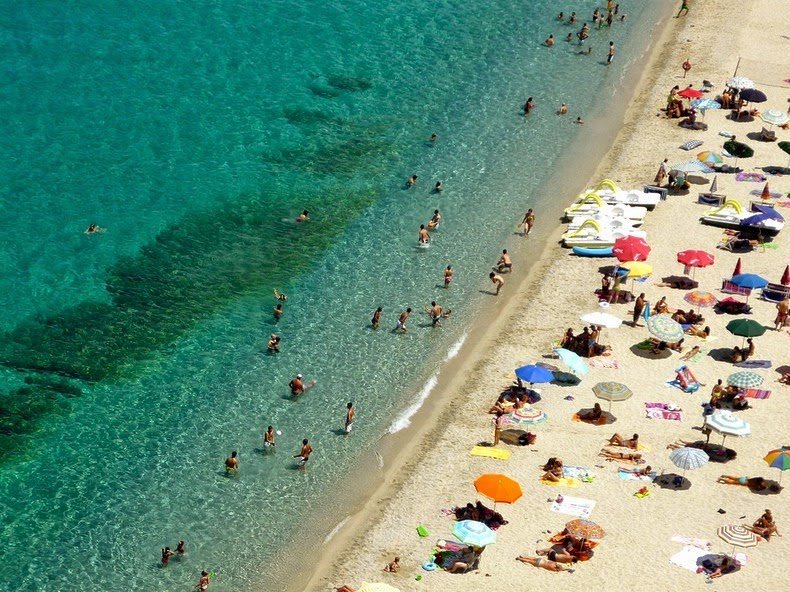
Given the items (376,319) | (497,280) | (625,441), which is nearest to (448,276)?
(497,280)

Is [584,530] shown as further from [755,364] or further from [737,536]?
[755,364]

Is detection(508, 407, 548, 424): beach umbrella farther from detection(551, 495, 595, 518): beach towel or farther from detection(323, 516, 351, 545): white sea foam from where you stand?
detection(323, 516, 351, 545): white sea foam

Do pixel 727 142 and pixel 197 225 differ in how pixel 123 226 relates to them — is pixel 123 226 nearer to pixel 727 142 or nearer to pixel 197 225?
pixel 197 225

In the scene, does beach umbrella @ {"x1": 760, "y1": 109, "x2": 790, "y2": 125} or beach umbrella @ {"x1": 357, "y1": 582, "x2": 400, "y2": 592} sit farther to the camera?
beach umbrella @ {"x1": 760, "y1": 109, "x2": 790, "y2": 125}

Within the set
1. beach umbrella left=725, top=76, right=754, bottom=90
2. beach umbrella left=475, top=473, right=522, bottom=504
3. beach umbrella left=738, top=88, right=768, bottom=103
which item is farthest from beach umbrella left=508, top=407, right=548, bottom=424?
beach umbrella left=725, top=76, right=754, bottom=90

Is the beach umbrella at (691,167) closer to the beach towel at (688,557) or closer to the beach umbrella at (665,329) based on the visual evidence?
the beach umbrella at (665,329)

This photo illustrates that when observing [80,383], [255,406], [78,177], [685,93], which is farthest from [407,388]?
[685,93]

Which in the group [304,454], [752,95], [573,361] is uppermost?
[752,95]

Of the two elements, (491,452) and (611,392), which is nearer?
(491,452)

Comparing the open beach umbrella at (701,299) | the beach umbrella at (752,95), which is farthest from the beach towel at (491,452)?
the beach umbrella at (752,95)
